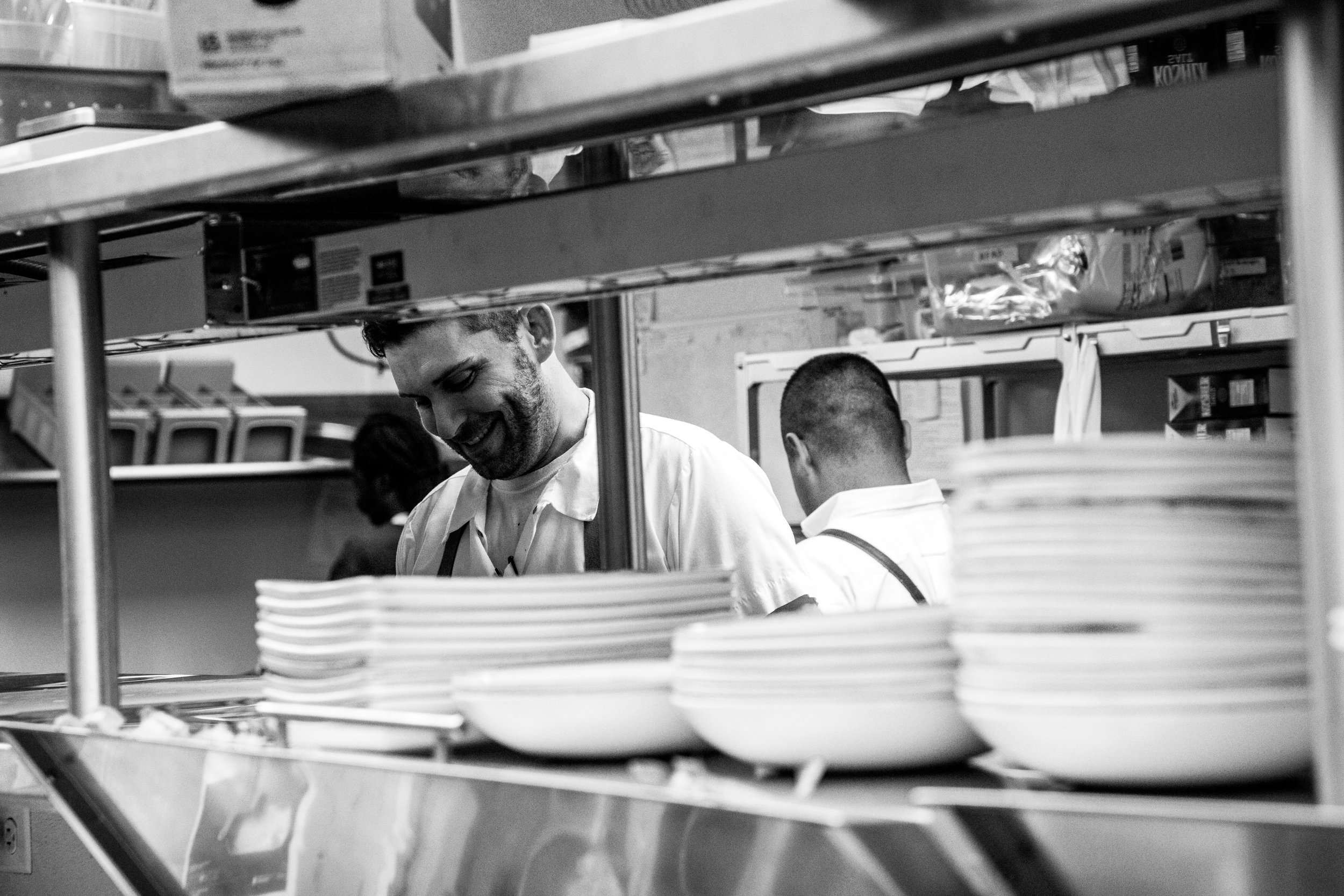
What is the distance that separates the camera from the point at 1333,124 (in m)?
0.62

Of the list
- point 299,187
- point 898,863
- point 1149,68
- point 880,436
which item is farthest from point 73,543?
point 880,436

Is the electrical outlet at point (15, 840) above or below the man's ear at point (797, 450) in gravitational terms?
below

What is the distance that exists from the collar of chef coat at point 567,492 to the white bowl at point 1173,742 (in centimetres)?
165

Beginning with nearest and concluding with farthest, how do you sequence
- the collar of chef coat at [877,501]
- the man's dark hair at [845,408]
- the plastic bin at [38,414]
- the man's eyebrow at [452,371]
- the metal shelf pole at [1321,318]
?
the metal shelf pole at [1321,318]
the man's eyebrow at [452,371]
the collar of chef coat at [877,501]
the man's dark hair at [845,408]
the plastic bin at [38,414]

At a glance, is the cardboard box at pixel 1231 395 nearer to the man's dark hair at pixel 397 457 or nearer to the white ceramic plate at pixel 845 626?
the man's dark hair at pixel 397 457

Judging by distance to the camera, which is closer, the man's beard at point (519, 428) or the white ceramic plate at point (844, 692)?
the white ceramic plate at point (844, 692)

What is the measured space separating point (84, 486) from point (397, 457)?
11.8ft

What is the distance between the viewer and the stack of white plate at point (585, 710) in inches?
35.7

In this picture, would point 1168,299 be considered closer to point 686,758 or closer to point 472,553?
point 472,553

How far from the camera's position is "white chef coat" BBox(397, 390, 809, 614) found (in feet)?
7.97

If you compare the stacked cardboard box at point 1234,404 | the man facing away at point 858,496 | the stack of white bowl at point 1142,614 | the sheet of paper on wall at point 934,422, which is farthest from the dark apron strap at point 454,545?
the sheet of paper on wall at point 934,422

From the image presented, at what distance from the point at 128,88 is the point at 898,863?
1.01 m

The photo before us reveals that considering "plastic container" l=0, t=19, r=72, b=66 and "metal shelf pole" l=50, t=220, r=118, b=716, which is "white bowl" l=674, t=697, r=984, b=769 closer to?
"metal shelf pole" l=50, t=220, r=118, b=716

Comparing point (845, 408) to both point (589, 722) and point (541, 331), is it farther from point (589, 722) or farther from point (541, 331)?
point (589, 722)
